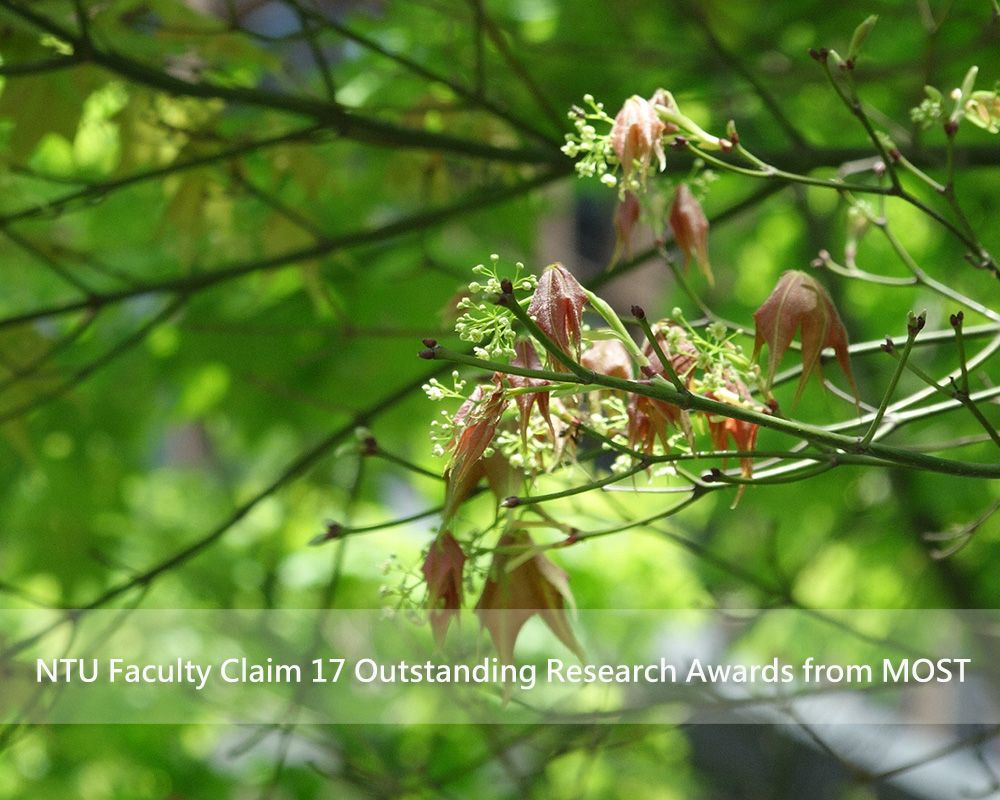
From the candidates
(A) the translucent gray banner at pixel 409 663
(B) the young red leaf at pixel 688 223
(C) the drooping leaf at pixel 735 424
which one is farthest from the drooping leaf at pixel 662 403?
(A) the translucent gray banner at pixel 409 663

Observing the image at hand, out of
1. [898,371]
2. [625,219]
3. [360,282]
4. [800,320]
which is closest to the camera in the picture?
[898,371]

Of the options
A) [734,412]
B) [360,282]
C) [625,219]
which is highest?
[360,282]

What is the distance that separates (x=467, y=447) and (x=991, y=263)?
290 millimetres

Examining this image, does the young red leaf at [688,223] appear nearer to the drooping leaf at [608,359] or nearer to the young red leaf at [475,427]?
the drooping leaf at [608,359]

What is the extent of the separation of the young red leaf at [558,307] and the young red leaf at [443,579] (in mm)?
143

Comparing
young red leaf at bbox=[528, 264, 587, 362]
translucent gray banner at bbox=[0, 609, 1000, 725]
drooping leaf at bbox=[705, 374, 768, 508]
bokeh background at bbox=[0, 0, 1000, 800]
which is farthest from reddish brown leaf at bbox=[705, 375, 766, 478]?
translucent gray banner at bbox=[0, 609, 1000, 725]

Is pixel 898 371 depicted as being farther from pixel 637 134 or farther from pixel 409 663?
pixel 409 663

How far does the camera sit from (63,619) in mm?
823

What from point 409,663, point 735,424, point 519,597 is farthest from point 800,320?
point 409,663

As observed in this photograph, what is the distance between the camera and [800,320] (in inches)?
19.5

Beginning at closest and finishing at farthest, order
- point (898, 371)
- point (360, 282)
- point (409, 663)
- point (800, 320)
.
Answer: point (898, 371) → point (800, 320) → point (409, 663) → point (360, 282)

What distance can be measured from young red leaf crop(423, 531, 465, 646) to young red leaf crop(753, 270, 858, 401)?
0.56 ft

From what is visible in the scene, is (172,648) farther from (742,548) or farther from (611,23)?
(611,23)

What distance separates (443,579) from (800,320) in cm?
21
